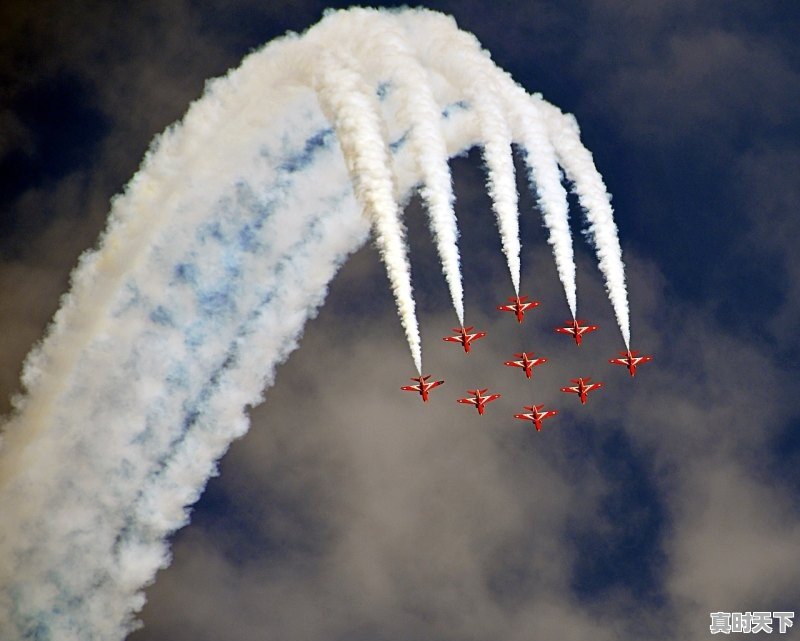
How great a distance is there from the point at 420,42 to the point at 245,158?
12640 mm

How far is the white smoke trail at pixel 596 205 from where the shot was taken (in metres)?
66.1

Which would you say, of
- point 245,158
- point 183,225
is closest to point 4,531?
point 183,225

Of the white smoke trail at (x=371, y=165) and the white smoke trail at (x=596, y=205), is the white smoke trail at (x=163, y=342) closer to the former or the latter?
the white smoke trail at (x=596, y=205)

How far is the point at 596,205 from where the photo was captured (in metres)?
66.1

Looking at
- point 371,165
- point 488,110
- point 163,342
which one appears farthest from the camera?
point 163,342

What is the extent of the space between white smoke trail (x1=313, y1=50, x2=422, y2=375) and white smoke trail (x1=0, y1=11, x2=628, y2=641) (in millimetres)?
6852

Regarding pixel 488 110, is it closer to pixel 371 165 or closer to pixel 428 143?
pixel 428 143

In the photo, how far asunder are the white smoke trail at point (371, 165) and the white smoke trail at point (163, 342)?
6.85 metres

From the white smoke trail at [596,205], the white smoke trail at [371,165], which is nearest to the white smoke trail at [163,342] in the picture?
the white smoke trail at [596,205]

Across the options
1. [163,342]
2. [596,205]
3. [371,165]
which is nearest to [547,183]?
[596,205]

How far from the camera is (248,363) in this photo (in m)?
73.9

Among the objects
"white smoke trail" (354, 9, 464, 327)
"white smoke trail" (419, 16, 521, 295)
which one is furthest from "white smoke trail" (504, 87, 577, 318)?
"white smoke trail" (354, 9, 464, 327)

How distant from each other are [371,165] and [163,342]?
21514mm

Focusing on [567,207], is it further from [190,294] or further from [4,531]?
[4,531]
